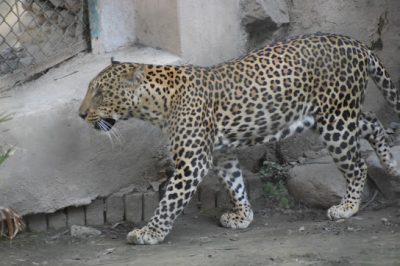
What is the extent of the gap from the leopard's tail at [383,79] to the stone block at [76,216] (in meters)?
2.81

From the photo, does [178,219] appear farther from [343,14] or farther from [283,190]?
[343,14]

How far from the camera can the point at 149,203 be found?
8.41 metres

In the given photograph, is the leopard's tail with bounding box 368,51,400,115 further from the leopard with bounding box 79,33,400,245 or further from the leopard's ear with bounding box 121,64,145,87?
the leopard's ear with bounding box 121,64,145,87

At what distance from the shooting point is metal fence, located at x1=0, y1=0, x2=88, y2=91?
8.37 m

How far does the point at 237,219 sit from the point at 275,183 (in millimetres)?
855

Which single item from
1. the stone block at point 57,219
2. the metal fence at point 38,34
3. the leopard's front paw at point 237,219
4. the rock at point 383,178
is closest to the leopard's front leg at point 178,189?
the leopard's front paw at point 237,219

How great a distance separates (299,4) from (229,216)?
86.9 inches

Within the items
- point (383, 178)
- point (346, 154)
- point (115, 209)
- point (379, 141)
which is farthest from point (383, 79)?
point (115, 209)

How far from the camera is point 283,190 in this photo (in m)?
8.71

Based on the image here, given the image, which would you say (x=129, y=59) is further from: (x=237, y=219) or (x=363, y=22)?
(x=363, y=22)

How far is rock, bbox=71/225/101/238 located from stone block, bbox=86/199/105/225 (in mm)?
191

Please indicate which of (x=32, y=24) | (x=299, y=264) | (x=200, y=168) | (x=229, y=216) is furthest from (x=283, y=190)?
(x=32, y=24)

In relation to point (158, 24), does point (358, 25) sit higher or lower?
lower

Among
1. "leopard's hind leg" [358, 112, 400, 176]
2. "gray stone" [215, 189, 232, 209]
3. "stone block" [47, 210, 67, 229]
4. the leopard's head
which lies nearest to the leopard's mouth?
the leopard's head
